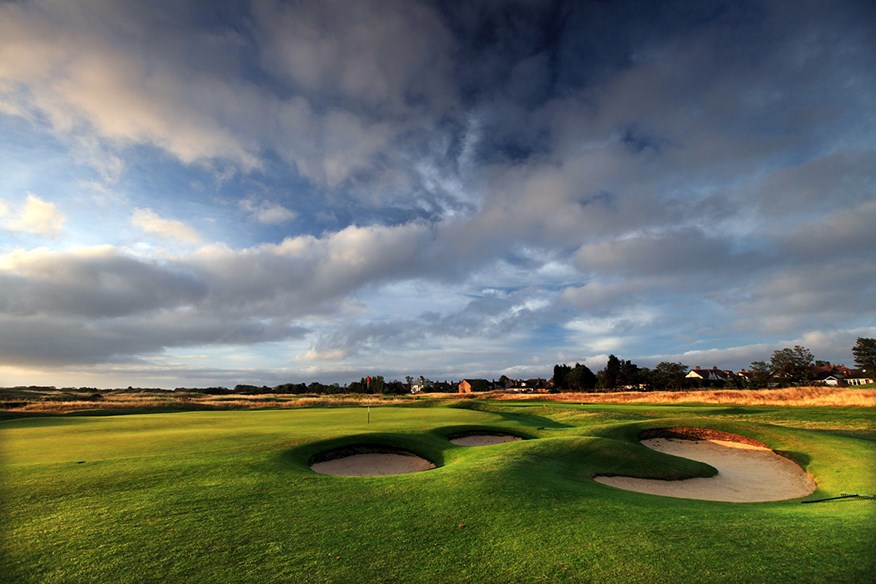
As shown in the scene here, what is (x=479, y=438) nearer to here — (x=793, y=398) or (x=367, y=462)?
(x=367, y=462)

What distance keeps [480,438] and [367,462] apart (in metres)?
9.14

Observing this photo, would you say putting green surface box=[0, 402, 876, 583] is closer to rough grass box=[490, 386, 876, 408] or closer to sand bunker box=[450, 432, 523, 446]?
sand bunker box=[450, 432, 523, 446]

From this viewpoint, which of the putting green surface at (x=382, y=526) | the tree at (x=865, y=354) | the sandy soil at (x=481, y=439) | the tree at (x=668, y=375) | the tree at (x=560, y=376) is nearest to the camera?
the putting green surface at (x=382, y=526)

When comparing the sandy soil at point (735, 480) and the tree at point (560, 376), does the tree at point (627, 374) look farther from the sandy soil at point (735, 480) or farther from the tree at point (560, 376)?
the sandy soil at point (735, 480)

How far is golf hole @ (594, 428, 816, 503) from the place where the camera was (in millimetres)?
15375

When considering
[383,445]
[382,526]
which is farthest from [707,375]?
[382,526]

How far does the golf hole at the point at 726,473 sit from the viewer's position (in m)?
15.4

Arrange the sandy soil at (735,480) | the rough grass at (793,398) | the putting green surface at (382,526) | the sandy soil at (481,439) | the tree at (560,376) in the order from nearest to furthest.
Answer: the putting green surface at (382,526) < the sandy soil at (735,480) < the sandy soil at (481,439) < the rough grass at (793,398) < the tree at (560,376)

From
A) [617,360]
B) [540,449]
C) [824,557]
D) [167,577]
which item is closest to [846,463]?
[540,449]

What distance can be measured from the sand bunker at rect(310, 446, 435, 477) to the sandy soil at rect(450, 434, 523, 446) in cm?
570

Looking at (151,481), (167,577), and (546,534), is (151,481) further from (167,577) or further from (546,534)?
(546,534)

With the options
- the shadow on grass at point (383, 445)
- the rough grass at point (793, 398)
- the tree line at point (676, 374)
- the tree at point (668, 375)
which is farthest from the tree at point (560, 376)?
the shadow on grass at point (383, 445)

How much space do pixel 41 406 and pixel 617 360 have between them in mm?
115939

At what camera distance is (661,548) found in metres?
7.16
